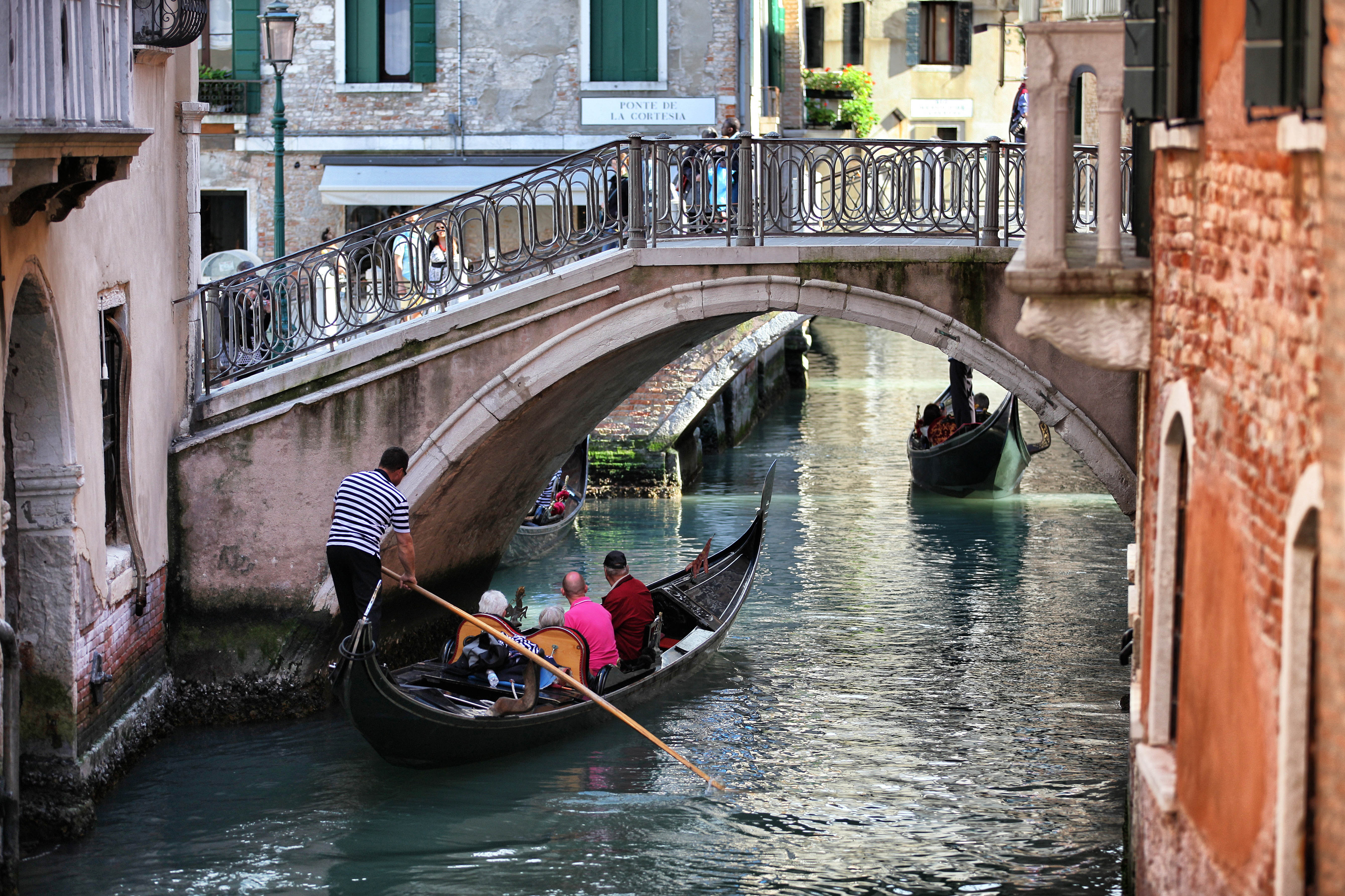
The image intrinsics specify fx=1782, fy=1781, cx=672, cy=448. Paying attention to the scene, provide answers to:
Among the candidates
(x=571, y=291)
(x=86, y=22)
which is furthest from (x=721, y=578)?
(x=86, y=22)

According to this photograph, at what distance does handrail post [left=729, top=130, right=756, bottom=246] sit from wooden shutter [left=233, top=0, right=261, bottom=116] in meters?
6.34

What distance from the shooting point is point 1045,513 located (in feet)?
44.7

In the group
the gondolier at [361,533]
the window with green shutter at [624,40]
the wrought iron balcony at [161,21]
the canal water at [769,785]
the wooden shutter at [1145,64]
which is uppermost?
the window with green shutter at [624,40]

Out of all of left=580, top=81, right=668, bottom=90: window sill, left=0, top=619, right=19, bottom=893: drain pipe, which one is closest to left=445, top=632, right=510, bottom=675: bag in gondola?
left=0, top=619, right=19, bottom=893: drain pipe

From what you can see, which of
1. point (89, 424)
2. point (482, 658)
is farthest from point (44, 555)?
point (482, 658)

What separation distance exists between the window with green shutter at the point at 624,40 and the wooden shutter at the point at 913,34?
13.2 metres

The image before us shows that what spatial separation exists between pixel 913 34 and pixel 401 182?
13.8 metres

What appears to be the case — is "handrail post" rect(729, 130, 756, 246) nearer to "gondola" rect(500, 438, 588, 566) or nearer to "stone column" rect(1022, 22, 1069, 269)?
"stone column" rect(1022, 22, 1069, 269)

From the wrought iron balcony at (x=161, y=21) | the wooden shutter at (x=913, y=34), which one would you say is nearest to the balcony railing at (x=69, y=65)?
the wrought iron balcony at (x=161, y=21)

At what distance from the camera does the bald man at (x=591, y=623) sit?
309 inches

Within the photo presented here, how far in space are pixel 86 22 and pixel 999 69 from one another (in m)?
21.2

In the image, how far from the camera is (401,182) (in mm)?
13109

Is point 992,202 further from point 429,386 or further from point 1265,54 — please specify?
point 1265,54

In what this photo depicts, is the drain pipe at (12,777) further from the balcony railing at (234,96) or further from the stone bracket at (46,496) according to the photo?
the balcony railing at (234,96)
